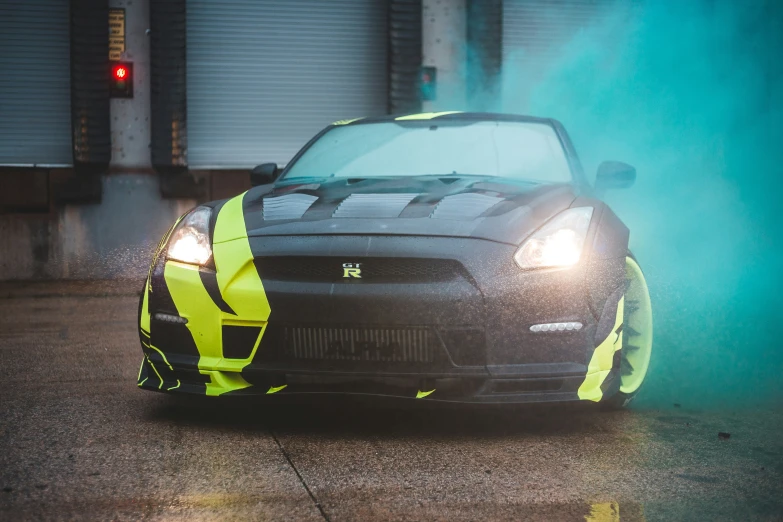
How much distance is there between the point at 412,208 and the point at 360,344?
618mm

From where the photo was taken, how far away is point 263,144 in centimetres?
1132

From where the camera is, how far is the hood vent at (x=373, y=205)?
4012 mm

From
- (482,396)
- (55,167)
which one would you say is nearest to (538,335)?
(482,396)

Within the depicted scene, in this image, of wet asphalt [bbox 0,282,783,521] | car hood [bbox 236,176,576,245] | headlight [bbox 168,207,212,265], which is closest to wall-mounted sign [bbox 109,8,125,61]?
wet asphalt [bbox 0,282,783,521]

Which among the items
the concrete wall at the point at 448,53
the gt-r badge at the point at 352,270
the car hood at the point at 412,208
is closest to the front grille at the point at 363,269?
the gt-r badge at the point at 352,270

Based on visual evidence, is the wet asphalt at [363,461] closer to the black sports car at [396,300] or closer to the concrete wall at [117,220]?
the black sports car at [396,300]

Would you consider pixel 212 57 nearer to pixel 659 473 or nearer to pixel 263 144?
pixel 263 144

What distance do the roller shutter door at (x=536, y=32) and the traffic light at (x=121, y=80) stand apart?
12.8 feet

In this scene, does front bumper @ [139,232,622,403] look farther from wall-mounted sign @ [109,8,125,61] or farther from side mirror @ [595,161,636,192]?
wall-mounted sign @ [109,8,125,61]

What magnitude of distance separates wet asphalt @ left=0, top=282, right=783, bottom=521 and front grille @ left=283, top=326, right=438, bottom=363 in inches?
8.1

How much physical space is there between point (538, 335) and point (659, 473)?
2.05ft

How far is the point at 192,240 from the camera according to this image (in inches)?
161

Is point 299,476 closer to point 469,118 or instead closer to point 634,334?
point 634,334

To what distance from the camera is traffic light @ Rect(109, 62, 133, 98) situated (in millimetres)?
10664
